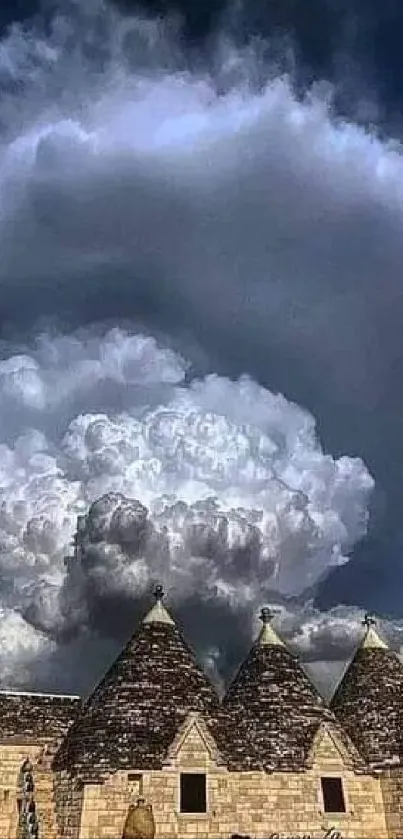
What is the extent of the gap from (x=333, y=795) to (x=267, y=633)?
5.41 meters

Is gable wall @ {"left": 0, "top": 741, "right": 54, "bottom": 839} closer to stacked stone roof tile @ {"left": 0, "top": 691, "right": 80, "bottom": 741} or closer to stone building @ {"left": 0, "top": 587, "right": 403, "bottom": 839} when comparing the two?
stone building @ {"left": 0, "top": 587, "right": 403, "bottom": 839}

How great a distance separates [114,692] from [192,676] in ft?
7.35

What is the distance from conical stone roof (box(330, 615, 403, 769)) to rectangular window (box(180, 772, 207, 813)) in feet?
16.7

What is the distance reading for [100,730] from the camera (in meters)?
22.2

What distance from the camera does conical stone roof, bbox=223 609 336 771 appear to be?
22.8 m

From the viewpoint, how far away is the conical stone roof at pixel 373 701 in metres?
24.0

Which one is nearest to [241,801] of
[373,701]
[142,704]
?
[142,704]

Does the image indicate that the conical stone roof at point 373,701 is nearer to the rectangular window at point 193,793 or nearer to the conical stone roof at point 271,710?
the conical stone roof at point 271,710

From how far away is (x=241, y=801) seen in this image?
21.8 metres

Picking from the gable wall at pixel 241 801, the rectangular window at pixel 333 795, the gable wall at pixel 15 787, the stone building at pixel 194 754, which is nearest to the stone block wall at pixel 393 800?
the stone building at pixel 194 754

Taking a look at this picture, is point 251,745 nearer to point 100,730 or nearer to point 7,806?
point 100,730

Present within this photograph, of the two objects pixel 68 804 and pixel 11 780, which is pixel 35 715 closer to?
pixel 11 780

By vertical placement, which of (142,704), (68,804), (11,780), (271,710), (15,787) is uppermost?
(271,710)

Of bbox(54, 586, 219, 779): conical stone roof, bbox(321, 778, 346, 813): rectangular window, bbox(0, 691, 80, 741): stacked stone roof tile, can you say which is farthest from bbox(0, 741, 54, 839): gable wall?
bbox(321, 778, 346, 813): rectangular window
